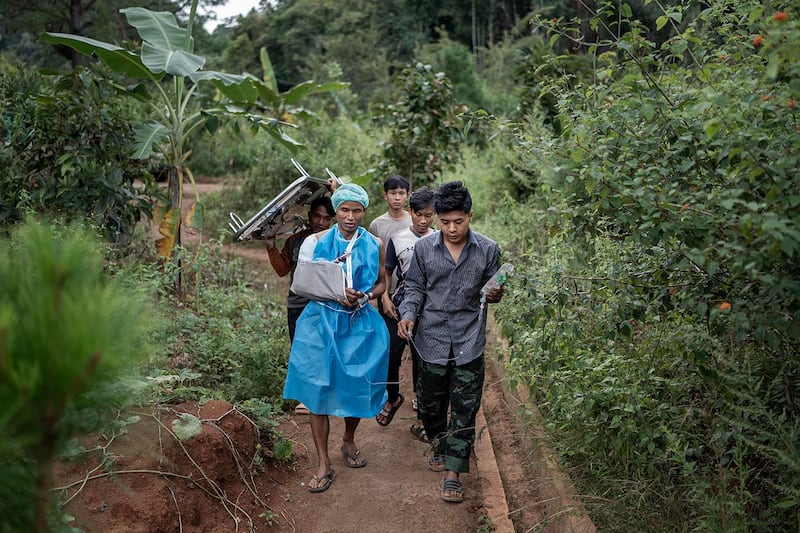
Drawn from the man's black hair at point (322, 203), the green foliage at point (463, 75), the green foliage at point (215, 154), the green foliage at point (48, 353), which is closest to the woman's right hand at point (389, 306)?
the man's black hair at point (322, 203)

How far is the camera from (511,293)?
207 inches

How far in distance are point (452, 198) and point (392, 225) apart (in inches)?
72.7

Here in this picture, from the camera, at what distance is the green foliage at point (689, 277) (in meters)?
3.04

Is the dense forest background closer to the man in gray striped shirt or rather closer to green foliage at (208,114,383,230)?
the man in gray striped shirt

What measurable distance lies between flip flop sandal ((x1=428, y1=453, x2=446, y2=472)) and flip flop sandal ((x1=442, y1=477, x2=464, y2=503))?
443 mm

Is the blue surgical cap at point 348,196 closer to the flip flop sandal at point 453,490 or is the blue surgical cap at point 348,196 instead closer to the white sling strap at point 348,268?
the white sling strap at point 348,268

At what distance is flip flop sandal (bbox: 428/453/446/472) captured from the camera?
548cm

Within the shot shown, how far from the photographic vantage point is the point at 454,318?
492 centimetres

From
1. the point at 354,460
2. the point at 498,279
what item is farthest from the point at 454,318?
the point at 354,460

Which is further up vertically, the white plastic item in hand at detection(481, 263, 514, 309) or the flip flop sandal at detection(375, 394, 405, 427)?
A: the white plastic item in hand at detection(481, 263, 514, 309)

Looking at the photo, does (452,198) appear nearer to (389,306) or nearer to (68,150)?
(389,306)

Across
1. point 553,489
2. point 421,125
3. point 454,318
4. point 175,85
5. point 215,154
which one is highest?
point 175,85

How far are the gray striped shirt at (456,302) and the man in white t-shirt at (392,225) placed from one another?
3.88 feet

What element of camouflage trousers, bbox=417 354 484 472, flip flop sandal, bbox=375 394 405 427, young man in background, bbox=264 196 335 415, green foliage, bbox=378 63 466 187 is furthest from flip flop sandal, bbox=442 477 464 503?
green foliage, bbox=378 63 466 187
